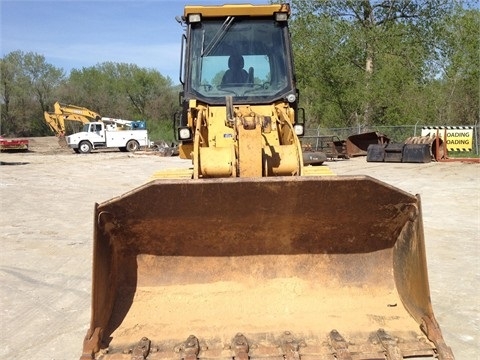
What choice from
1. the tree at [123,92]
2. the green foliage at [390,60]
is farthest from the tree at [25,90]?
the green foliage at [390,60]

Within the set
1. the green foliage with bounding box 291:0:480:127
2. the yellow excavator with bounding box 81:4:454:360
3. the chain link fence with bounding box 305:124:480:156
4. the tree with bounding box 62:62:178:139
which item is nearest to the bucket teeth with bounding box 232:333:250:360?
the yellow excavator with bounding box 81:4:454:360

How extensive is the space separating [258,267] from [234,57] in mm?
2528

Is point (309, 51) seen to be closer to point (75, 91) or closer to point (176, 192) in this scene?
point (176, 192)

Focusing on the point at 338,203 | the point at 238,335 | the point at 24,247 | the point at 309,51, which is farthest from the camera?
the point at 309,51

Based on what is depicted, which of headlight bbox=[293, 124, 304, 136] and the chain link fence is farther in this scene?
the chain link fence

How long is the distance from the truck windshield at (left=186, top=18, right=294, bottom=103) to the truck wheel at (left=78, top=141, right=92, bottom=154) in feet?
97.4

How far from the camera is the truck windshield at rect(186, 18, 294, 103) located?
17.8ft

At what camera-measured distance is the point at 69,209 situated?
10.3m

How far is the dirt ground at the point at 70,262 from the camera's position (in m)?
4.17

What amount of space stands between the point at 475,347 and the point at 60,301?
364 centimetres

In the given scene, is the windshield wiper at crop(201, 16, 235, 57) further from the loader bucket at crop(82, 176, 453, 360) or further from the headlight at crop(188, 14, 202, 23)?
the loader bucket at crop(82, 176, 453, 360)

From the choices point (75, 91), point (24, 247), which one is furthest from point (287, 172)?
point (75, 91)

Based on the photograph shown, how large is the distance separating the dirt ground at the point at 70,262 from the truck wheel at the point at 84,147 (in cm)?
1950

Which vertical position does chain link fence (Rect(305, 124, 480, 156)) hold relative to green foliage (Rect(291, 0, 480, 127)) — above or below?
below
